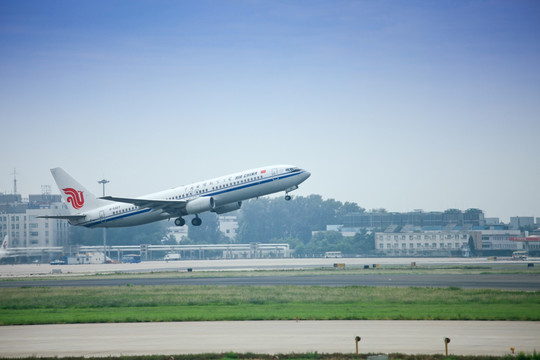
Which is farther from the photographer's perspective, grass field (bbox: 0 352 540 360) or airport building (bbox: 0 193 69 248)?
airport building (bbox: 0 193 69 248)

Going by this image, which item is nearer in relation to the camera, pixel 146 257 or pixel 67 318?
pixel 67 318

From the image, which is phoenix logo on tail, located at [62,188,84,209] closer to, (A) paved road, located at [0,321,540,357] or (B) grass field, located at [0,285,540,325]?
(B) grass field, located at [0,285,540,325]

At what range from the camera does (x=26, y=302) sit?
4850 centimetres

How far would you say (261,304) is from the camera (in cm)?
4462

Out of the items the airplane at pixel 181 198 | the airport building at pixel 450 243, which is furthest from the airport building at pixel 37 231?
the airport building at pixel 450 243

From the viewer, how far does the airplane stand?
230ft

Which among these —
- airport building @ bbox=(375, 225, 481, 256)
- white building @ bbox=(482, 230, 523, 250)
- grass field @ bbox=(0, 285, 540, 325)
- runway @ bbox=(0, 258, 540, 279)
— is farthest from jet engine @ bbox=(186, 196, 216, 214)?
white building @ bbox=(482, 230, 523, 250)

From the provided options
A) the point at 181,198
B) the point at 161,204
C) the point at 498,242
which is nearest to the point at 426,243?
the point at 498,242

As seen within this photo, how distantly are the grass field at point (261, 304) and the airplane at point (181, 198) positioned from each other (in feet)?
54.3

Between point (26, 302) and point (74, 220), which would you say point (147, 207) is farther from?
point (26, 302)

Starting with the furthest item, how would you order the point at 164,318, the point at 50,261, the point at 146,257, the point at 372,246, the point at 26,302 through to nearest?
the point at 372,246 → the point at 146,257 → the point at 50,261 → the point at 26,302 → the point at 164,318

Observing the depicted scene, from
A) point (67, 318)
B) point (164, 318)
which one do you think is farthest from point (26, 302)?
point (164, 318)

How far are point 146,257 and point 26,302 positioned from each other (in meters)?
101

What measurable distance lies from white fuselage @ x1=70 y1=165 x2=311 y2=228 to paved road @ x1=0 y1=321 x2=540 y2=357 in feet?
112
